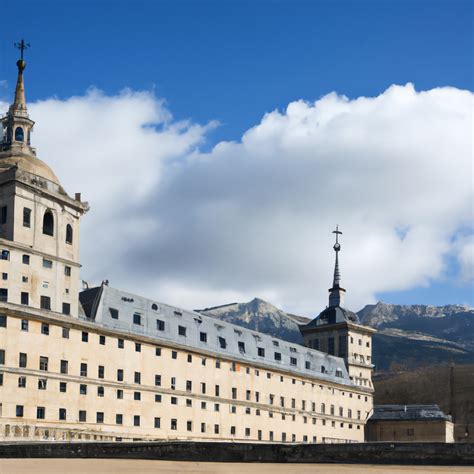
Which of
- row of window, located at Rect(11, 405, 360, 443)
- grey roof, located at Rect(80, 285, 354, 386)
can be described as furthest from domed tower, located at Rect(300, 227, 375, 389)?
row of window, located at Rect(11, 405, 360, 443)

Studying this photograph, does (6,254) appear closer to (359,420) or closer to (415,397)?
(359,420)

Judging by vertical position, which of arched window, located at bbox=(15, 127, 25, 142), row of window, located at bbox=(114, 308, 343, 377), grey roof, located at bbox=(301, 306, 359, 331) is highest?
arched window, located at bbox=(15, 127, 25, 142)

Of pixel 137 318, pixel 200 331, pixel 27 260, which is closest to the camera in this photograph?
pixel 27 260

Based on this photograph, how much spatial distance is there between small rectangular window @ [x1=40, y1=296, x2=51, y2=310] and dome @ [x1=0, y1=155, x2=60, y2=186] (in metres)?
10.4

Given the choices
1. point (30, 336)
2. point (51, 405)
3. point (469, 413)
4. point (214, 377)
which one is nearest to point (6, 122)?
point (30, 336)

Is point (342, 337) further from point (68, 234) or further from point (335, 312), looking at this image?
point (68, 234)

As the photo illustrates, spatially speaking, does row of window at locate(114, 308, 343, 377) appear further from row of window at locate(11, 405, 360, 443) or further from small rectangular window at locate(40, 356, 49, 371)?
small rectangular window at locate(40, 356, 49, 371)

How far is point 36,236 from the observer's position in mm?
65250

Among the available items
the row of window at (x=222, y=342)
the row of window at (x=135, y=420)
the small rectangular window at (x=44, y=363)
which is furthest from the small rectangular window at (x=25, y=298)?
the row of window at (x=222, y=342)

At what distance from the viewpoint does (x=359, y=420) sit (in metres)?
104

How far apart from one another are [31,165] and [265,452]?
40.6 meters

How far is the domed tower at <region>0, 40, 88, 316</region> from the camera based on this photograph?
6297 cm

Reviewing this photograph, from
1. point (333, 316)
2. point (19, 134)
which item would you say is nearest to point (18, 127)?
point (19, 134)

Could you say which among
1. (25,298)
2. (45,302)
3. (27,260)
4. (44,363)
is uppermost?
(27,260)
